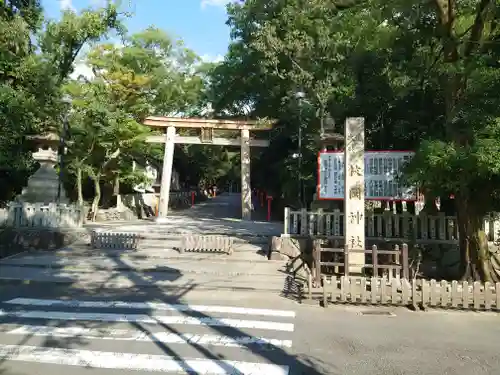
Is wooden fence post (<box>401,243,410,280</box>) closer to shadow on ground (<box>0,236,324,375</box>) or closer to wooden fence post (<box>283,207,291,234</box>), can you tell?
wooden fence post (<box>283,207,291,234</box>)

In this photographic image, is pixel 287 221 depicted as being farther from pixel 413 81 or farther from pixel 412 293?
pixel 413 81

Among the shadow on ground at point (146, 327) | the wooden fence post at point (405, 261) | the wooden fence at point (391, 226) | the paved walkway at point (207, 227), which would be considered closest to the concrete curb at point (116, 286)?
the shadow on ground at point (146, 327)

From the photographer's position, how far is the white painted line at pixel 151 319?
694cm

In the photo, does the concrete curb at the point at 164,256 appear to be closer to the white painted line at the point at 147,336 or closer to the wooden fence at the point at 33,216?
the wooden fence at the point at 33,216

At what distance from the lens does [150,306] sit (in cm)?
799

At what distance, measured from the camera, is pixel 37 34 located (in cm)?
1873

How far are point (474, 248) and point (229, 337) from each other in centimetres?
630

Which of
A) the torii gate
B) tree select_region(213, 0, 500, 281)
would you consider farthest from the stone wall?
tree select_region(213, 0, 500, 281)

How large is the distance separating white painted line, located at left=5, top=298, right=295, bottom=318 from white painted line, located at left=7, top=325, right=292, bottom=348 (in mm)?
1369

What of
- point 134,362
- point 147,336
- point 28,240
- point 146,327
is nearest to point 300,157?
point 28,240

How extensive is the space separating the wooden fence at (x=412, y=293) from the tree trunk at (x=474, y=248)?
53.6 inches

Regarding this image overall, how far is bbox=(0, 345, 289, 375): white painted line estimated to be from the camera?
5086mm

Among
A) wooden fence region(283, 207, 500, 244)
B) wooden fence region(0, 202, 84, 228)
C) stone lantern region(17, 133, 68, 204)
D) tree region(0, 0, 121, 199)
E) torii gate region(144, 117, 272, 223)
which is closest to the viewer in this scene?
wooden fence region(283, 207, 500, 244)

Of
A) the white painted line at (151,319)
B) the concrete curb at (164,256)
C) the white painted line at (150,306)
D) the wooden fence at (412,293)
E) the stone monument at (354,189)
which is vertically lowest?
the white painted line at (151,319)
